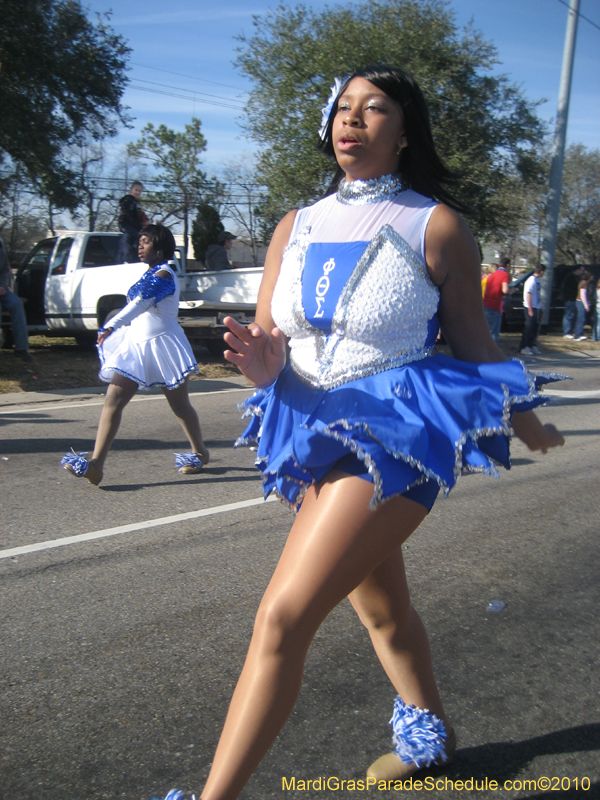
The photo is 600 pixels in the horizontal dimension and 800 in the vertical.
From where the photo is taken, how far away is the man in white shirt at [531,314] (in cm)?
1622

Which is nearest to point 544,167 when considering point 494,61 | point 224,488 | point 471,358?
point 494,61

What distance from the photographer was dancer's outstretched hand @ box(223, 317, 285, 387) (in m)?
2.05

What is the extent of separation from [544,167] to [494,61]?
331 centimetres

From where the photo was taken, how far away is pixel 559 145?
18953mm

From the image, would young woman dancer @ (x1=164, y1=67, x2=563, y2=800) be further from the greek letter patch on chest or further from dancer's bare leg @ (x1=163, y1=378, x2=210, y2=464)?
dancer's bare leg @ (x1=163, y1=378, x2=210, y2=464)

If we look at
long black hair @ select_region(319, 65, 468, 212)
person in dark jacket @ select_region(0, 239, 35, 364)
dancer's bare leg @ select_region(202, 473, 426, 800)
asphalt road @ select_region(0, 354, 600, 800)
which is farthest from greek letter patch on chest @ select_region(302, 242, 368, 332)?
person in dark jacket @ select_region(0, 239, 35, 364)

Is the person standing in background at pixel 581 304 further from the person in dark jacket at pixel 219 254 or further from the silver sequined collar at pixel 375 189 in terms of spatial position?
the silver sequined collar at pixel 375 189

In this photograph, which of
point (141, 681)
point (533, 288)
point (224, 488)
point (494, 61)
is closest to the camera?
point (141, 681)

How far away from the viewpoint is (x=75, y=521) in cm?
491

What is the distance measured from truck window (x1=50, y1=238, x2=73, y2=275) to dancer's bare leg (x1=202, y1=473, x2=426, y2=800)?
41.2 ft

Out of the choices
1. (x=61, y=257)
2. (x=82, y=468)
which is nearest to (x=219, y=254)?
(x=61, y=257)

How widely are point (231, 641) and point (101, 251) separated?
37.3 feet

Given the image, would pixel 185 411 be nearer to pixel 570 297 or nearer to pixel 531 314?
pixel 531 314

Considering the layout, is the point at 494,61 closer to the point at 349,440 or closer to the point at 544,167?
the point at 544,167
